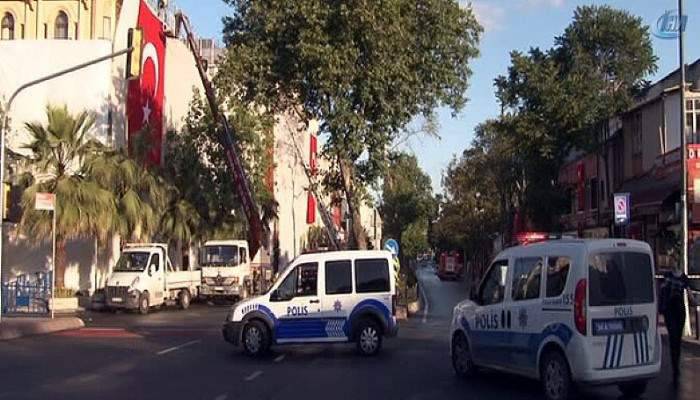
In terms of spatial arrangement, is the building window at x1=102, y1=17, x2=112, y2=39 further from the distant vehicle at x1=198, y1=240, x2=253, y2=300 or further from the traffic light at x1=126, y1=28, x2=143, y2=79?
the traffic light at x1=126, y1=28, x2=143, y2=79

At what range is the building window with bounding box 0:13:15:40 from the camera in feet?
177

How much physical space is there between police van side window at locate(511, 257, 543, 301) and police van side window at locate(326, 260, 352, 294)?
5.79 meters

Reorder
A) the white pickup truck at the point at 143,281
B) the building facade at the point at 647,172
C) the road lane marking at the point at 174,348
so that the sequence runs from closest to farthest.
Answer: the road lane marking at the point at 174,348, the building facade at the point at 647,172, the white pickup truck at the point at 143,281

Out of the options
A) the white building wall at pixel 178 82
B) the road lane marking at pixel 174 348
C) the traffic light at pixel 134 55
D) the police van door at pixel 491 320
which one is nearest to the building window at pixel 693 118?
the road lane marking at pixel 174 348

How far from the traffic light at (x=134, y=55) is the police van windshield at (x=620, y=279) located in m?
12.6

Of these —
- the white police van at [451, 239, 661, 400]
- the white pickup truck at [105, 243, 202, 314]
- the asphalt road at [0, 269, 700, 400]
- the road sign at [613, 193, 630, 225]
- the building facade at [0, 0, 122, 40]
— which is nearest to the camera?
the white police van at [451, 239, 661, 400]

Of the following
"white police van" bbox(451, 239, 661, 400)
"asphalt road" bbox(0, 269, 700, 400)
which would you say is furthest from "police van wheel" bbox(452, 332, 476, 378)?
"white police van" bbox(451, 239, 661, 400)

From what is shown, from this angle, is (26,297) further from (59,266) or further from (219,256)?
(219,256)

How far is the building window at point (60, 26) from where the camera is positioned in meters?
52.3

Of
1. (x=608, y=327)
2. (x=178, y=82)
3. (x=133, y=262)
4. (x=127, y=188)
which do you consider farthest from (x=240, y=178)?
(x=608, y=327)

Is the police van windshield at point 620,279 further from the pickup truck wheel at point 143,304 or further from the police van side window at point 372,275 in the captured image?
the pickup truck wheel at point 143,304

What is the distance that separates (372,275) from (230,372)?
4.23 m

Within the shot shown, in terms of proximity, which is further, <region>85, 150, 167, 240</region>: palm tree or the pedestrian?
<region>85, 150, 167, 240</region>: palm tree

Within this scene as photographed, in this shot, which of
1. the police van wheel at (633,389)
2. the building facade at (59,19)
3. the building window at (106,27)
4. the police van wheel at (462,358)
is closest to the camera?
the police van wheel at (633,389)
